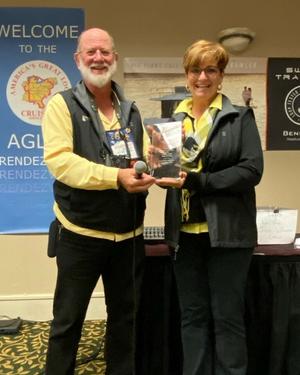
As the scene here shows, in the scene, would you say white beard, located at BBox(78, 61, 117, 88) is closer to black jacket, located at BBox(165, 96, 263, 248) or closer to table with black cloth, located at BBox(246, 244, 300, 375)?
black jacket, located at BBox(165, 96, 263, 248)

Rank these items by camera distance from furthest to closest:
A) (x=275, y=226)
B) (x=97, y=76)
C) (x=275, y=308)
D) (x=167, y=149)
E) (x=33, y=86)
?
(x=33, y=86)
(x=275, y=226)
(x=275, y=308)
(x=97, y=76)
(x=167, y=149)

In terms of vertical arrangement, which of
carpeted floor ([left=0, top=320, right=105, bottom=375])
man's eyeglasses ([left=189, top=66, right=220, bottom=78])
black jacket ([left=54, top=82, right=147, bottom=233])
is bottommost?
carpeted floor ([left=0, top=320, right=105, bottom=375])

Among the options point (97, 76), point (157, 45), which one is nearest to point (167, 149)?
point (97, 76)

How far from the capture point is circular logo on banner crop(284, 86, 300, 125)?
2.48 meters

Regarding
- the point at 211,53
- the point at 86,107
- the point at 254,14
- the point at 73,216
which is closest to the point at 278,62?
the point at 254,14

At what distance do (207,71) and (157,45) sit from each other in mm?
1153

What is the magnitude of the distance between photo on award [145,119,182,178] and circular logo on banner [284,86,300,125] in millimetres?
1382

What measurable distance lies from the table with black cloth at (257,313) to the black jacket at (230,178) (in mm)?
335

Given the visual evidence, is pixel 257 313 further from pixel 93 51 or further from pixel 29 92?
pixel 29 92

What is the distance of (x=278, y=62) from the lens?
2.46 meters

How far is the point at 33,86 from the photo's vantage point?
2398 mm

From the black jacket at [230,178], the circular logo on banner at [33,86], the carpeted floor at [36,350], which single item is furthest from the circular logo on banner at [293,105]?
the carpeted floor at [36,350]

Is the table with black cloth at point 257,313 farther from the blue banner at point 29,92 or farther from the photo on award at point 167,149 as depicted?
the blue banner at point 29,92

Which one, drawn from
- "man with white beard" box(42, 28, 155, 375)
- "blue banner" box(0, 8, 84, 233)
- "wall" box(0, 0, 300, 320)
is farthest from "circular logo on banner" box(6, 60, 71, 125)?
"man with white beard" box(42, 28, 155, 375)
